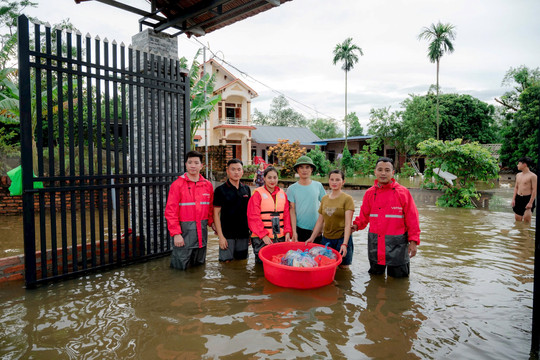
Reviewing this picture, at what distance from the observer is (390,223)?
420 centimetres

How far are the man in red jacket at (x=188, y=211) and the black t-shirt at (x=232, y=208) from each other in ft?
0.69

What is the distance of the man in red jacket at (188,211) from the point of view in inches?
179

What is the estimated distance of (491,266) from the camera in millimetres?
4996

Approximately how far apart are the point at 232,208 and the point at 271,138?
28350 millimetres

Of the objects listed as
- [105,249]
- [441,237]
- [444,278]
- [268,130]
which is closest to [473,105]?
[268,130]

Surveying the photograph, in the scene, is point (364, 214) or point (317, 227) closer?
point (364, 214)

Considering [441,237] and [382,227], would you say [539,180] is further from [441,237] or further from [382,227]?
[441,237]

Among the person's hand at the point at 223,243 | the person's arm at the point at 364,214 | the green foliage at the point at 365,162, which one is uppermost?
the green foliage at the point at 365,162

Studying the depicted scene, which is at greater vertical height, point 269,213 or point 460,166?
point 460,166

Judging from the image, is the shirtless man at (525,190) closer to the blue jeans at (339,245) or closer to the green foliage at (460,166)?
the green foliage at (460,166)

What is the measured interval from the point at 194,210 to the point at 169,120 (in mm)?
1823

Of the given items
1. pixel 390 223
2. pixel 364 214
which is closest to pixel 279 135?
pixel 364 214

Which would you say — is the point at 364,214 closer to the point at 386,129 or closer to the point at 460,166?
the point at 460,166

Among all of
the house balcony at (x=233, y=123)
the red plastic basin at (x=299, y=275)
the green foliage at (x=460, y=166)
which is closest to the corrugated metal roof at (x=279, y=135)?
the house balcony at (x=233, y=123)
